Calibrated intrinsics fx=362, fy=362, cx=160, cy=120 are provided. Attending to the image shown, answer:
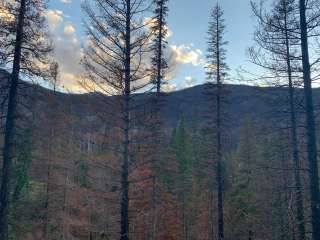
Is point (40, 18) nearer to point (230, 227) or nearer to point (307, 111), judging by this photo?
point (307, 111)

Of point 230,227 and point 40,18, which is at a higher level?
point 40,18

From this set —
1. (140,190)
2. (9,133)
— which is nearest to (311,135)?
(9,133)

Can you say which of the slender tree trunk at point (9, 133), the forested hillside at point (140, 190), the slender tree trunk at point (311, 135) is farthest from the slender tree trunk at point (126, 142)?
the slender tree trunk at point (311, 135)

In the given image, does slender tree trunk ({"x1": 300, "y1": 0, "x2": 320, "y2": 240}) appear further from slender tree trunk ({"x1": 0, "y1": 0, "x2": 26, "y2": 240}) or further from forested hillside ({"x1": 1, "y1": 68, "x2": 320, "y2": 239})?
slender tree trunk ({"x1": 0, "y1": 0, "x2": 26, "y2": 240})

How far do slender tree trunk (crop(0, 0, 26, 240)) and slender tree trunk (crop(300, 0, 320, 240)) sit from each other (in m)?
10.2

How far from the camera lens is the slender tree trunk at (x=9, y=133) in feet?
43.2

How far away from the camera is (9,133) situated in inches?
533

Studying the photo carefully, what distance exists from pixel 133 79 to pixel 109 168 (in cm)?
333

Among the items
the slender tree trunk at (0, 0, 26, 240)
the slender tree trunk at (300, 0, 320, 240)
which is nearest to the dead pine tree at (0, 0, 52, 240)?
the slender tree trunk at (0, 0, 26, 240)

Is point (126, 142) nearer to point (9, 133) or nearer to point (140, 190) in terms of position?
point (9, 133)

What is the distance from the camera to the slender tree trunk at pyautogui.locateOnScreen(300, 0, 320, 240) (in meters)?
10.1

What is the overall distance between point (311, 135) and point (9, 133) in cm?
1048

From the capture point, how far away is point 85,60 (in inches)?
510

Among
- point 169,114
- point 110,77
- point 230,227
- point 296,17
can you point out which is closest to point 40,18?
point 110,77
